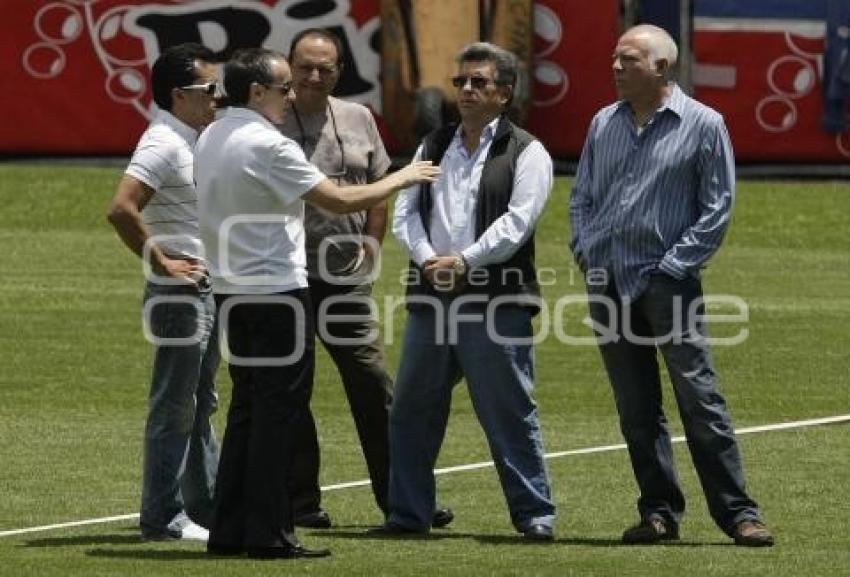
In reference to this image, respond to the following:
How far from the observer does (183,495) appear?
11.5m

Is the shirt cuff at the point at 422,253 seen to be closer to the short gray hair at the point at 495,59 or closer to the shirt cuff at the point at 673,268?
the short gray hair at the point at 495,59

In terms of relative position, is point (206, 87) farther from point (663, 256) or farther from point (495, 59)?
point (663, 256)

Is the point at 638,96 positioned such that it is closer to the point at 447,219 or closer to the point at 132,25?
the point at 447,219

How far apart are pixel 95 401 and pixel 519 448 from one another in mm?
4921

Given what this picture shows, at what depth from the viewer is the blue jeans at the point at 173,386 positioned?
11039 millimetres

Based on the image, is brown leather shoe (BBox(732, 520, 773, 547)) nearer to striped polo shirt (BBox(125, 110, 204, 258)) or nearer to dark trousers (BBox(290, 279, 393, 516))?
dark trousers (BBox(290, 279, 393, 516))

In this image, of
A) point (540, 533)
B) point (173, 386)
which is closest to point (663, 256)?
point (540, 533)

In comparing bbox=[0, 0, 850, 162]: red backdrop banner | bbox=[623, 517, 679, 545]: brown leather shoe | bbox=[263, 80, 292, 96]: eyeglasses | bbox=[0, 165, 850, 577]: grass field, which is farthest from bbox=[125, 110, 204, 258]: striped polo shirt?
bbox=[0, 0, 850, 162]: red backdrop banner

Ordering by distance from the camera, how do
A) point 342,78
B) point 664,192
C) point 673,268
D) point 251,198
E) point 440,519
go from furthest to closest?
point 342,78 → point 440,519 → point 664,192 → point 673,268 → point 251,198

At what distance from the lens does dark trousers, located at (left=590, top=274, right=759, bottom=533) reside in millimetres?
10938

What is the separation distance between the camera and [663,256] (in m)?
11.0

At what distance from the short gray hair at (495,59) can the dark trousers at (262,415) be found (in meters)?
1.29

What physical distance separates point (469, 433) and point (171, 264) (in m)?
3.99

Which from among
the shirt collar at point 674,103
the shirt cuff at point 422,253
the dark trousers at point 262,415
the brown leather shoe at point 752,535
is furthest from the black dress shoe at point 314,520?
the shirt collar at point 674,103
